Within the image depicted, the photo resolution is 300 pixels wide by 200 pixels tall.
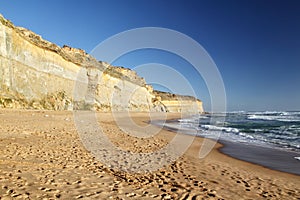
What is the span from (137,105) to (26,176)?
54036 millimetres

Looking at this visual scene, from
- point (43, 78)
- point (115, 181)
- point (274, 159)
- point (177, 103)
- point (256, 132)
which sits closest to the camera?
point (115, 181)

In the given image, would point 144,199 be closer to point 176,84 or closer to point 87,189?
point 87,189

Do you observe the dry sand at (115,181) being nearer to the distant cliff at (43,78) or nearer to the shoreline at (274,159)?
the shoreline at (274,159)

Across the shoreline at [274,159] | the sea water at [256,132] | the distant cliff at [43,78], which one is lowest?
the shoreline at [274,159]

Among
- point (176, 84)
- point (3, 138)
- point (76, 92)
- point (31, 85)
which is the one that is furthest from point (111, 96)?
point (3, 138)

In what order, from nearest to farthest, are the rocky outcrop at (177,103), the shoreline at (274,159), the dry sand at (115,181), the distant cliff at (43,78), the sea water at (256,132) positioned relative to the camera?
the dry sand at (115,181) < the shoreline at (274,159) < the sea water at (256,132) < the distant cliff at (43,78) < the rocky outcrop at (177,103)

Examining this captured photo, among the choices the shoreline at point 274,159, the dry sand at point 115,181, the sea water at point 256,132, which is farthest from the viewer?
the sea water at point 256,132

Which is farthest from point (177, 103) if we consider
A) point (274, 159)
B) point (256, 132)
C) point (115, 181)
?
point (115, 181)

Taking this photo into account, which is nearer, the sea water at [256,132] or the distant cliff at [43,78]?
the sea water at [256,132]

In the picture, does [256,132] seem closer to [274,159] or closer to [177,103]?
[274,159]

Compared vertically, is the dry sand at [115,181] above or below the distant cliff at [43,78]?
below

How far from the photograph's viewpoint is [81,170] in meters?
5.10

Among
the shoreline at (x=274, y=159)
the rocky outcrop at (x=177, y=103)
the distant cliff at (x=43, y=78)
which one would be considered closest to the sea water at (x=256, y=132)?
the shoreline at (x=274, y=159)

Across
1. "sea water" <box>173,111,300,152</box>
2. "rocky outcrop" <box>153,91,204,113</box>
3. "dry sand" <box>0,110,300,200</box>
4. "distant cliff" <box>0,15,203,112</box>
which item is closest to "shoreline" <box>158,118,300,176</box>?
"dry sand" <box>0,110,300,200</box>
